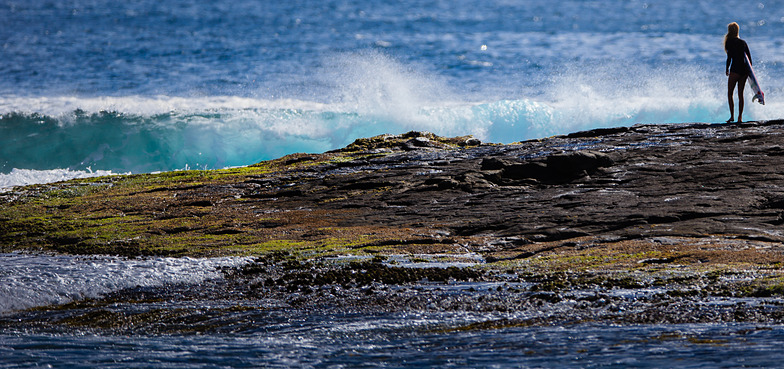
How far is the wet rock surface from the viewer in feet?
35.2

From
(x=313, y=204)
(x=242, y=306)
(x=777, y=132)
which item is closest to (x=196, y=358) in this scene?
(x=242, y=306)

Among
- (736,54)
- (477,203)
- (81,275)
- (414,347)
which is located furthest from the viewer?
(736,54)

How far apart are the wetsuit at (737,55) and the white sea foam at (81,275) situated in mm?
19450

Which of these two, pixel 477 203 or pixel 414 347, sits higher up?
pixel 414 347

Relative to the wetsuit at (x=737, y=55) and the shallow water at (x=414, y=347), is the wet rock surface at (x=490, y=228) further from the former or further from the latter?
the wetsuit at (x=737, y=55)

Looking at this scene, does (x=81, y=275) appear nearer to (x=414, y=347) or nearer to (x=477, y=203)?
(x=414, y=347)

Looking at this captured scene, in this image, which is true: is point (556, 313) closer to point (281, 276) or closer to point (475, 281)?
point (475, 281)

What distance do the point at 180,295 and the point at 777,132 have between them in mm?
24668

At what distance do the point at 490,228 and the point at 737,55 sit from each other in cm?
1322

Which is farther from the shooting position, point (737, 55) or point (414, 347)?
point (737, 55)

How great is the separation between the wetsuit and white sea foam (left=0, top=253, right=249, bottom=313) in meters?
19.5

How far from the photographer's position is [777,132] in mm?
27047

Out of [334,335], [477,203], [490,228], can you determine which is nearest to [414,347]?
[334,335]

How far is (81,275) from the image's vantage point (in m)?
13.3
